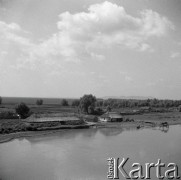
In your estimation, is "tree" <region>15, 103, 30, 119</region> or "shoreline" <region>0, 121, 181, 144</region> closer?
"shoreline" <region>0, 121, 181, 144</region>

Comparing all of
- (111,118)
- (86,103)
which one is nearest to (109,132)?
(111,118)

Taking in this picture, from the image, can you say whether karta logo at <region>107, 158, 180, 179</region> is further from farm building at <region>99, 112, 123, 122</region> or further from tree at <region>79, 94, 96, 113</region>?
tree at <region>79, 94, 96, 113</region>

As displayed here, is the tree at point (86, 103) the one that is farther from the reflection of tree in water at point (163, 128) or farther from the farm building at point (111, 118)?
the reflection of tree in water at point (163, 128)

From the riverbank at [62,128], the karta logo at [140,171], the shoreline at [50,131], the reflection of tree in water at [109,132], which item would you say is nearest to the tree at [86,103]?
the riverbank at [62,128]

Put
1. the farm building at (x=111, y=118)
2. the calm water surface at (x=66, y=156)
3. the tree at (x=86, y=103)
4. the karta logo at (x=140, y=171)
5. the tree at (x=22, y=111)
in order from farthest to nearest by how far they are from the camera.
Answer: the tree at (x=86, y=103) → the farm building at (x=111, y=118) → the tree at (x=22, y=111) → the calm water surface at (x=66, y=156) → the karta logo at (x=140, y=171)

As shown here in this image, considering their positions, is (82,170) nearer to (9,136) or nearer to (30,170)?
(30,170)

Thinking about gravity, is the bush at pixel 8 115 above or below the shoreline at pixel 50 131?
above

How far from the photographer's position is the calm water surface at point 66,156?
11.9m

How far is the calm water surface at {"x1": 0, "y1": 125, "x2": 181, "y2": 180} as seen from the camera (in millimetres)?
11898

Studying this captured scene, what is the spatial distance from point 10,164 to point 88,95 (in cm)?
3024

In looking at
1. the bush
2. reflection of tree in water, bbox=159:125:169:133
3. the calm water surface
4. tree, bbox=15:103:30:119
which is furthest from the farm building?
the calm water surface

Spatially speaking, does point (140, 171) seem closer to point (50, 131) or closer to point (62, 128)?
point (50, 131)

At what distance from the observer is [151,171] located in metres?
12.0

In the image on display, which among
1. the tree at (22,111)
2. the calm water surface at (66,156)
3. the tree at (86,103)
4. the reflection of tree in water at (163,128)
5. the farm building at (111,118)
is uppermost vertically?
the tree at (86,103)
